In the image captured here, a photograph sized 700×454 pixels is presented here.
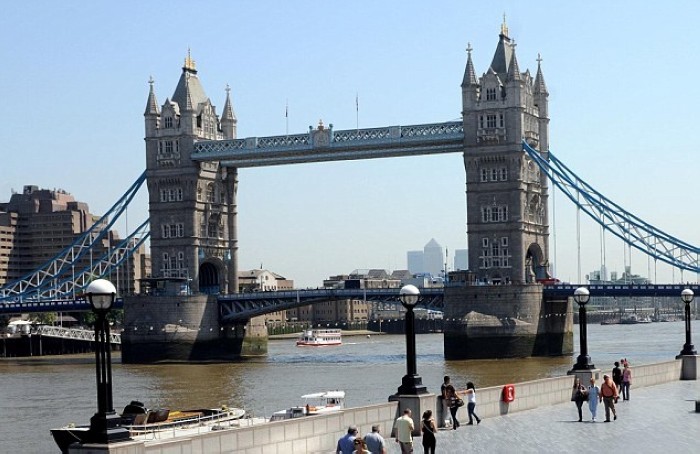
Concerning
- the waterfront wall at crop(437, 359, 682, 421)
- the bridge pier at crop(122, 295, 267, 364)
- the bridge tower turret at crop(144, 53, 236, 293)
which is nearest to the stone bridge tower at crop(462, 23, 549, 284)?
the bridge pier at crop(122, 295, 267, 364)

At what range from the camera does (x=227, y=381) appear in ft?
281

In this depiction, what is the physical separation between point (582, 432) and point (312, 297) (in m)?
82.7

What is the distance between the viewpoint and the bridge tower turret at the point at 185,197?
12100 cm

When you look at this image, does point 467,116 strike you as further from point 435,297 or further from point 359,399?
point 359,399

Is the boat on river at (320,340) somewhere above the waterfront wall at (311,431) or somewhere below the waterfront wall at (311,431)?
below

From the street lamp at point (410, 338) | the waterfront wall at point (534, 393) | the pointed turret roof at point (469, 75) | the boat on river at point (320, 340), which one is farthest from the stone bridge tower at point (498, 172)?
the street lamp at point (410, 338)

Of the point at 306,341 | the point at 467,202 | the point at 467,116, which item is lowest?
the point at 306,341

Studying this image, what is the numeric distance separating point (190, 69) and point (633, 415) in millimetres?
94553

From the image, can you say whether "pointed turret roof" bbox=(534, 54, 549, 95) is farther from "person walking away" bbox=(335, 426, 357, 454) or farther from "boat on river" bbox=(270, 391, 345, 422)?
"person walking away" bbox=(335, 426, 357, 454)

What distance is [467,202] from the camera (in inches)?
4350

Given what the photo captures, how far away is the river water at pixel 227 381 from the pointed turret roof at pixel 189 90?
24146 mm

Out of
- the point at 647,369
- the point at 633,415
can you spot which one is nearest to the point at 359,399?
the point at 647,369

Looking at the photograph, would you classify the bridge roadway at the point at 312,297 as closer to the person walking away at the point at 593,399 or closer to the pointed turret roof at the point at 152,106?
the pointed turret roof at the point at 152,106

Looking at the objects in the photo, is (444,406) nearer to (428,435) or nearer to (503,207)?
(428,435)
